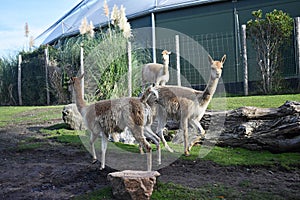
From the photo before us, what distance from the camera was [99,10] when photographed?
2100 centimetres

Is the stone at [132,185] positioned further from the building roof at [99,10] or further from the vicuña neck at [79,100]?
the building roof at [99,10]

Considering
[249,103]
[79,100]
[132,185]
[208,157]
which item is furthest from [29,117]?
[132,185]

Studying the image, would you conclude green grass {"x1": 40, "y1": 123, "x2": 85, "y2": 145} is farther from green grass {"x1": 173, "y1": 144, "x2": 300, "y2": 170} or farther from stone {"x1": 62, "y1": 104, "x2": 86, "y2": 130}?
green grass {"x1": 173, "y1": 144, "x2": 300, "y2": 170}

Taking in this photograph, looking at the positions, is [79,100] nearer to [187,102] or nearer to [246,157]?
[187,102]

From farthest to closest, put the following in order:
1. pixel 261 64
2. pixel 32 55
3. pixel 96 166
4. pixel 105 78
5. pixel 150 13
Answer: pixel 32 55 < pixel 150 13 < pixel 261 64 < pixel 105 78 < pixel 96 166

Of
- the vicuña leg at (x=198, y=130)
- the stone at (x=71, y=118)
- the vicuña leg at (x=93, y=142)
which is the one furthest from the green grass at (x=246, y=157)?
the stone at (x=71, y=118)

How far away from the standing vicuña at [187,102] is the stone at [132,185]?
7.13 ft

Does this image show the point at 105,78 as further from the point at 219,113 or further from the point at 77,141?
the point at 219,113

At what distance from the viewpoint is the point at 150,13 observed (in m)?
17.1

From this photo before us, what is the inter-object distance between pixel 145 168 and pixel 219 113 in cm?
238

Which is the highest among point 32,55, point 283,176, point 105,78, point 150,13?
point 150,13

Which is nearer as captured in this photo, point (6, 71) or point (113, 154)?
point (113, 154)

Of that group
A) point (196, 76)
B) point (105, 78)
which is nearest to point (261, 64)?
point (196, 76)

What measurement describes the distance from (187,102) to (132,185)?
2.58 meters
